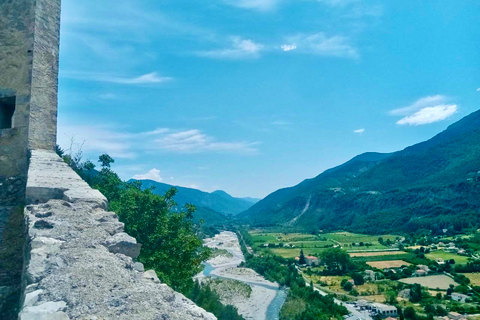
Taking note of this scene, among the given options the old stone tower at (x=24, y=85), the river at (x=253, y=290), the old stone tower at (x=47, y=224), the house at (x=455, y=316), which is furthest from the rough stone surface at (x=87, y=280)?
the house at (x=455, y=316)

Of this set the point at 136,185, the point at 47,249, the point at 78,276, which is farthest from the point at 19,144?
the point at 136,185

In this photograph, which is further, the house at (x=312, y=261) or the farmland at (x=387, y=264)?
the house at (x=312, y=261)

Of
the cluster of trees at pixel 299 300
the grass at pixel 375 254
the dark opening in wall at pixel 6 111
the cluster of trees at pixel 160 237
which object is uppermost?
the dark opening in wall at pixel 6 111

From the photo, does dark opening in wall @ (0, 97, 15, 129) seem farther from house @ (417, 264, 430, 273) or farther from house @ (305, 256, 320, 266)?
house @ (305, 256, 320, 266)

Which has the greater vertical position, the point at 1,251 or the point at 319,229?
the point at 1,251

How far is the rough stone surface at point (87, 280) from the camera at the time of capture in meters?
2.47

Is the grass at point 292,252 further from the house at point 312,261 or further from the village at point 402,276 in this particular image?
the house at point 312,261

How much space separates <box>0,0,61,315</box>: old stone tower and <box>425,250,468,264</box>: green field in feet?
243

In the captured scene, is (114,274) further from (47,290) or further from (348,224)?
(348,224)

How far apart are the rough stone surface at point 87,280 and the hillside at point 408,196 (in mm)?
108650

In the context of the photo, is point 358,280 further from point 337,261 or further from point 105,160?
point 105,160

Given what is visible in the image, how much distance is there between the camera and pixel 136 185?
26594 millimetres

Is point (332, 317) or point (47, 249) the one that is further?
point (332, 317)

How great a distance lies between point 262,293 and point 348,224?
311ft
